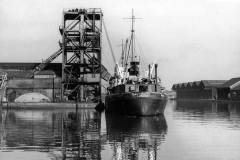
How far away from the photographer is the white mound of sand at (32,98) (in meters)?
77.8

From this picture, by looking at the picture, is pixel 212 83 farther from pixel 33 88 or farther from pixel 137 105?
pixel 137 105

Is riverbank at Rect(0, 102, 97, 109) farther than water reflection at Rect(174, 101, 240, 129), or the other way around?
riverbank at Rect(0, 102, 97, 109)

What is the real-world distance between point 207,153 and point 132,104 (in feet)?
97.6

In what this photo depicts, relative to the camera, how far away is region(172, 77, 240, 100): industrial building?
418ft

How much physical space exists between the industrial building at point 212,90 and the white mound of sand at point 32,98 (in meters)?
62.0

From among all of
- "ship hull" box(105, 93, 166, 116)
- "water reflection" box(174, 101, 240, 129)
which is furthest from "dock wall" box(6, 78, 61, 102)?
"ship hull" box(105, 93, 166, 116)

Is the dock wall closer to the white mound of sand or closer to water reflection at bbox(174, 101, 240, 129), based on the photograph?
the white mound of sand

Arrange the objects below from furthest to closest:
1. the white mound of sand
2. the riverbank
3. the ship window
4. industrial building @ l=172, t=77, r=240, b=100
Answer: industrial building @ l=172, t=77, r=240, b=100 < the white mound of sand < the riverbank < the ship window

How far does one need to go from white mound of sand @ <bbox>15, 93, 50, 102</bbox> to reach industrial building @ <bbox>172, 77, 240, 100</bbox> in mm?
61968

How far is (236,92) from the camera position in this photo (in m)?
125

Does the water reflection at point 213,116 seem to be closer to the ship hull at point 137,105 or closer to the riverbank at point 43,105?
the ship hull at point 137,105

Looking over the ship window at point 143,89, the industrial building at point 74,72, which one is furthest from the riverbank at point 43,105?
the ship window at point 143,89

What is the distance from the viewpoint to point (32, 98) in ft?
256

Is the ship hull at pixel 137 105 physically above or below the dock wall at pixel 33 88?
below
